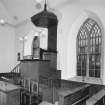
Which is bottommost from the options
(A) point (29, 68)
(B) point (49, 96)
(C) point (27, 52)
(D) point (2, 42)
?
(B) point (49, 96)

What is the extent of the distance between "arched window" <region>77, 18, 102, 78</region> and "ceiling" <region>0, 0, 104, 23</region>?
108cm

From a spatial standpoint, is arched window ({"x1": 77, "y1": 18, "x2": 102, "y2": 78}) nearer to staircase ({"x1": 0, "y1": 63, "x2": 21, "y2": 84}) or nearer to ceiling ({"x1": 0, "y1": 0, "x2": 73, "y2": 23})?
ceiling ({"x1": 0, "y1": 0, "x2": 73, "y2": 23})

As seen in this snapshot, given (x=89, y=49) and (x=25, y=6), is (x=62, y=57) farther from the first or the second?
(x=25, y=6)

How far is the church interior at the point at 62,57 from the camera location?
3.01 m

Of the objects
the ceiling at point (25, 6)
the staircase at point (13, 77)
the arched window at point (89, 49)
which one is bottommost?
the staircase at point (13, 77)

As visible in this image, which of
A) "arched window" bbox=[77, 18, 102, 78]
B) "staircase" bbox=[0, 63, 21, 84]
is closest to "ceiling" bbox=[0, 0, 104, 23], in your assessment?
"arched window" bbox=[77, 18, 102, 78]

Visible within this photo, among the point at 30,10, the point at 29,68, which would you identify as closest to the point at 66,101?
the point at 29,68

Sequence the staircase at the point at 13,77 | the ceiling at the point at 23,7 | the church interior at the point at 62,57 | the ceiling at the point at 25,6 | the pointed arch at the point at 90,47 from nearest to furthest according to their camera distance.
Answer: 1. the church interior at the point at 62,57
2. the pointed arch at the point at 90,47
3. the staircase at the point at 13,77
4. the ceiling at the point at 25,6
5. the ceiling at the point at 23,7

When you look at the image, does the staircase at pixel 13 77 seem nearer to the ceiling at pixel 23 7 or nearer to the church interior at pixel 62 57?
the church interior at pixel 62 57

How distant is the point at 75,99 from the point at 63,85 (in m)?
2.35

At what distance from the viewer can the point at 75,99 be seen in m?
1.89

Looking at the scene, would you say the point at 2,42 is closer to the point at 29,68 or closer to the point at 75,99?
the point at 29,68

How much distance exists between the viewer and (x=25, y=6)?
→ 5953mm

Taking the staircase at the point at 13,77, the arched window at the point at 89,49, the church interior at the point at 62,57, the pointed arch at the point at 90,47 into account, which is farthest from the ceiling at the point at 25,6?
the staircase at the point at 13,77
